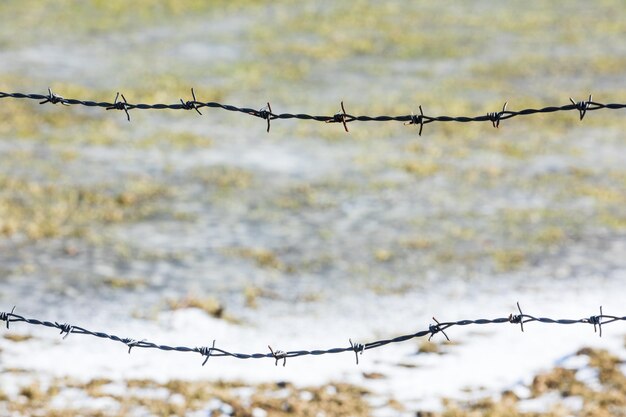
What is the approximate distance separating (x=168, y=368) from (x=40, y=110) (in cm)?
1147

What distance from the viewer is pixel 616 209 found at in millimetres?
13125

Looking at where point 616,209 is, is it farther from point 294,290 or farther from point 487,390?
point 487,390

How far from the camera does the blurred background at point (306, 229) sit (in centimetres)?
798

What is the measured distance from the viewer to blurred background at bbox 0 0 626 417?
7980mm

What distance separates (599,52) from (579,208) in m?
13.1

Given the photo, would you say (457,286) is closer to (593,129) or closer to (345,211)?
(345,211)

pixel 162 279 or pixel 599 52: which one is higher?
pixel 599 52

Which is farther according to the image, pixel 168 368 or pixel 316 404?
pixel 168 368

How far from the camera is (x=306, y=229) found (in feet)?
40.8

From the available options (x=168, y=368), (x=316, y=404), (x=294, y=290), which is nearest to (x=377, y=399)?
(x=316, y=404)

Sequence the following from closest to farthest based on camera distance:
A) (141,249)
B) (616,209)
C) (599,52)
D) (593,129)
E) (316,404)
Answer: (316,404) → (141,249) → (616,209) → (593,129) → (599,52)

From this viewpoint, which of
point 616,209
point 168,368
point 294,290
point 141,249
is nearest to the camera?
point 168,368

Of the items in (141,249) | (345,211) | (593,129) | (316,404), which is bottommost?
(316,404)

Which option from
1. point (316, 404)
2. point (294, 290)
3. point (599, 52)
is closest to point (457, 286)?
point (294, 290)
